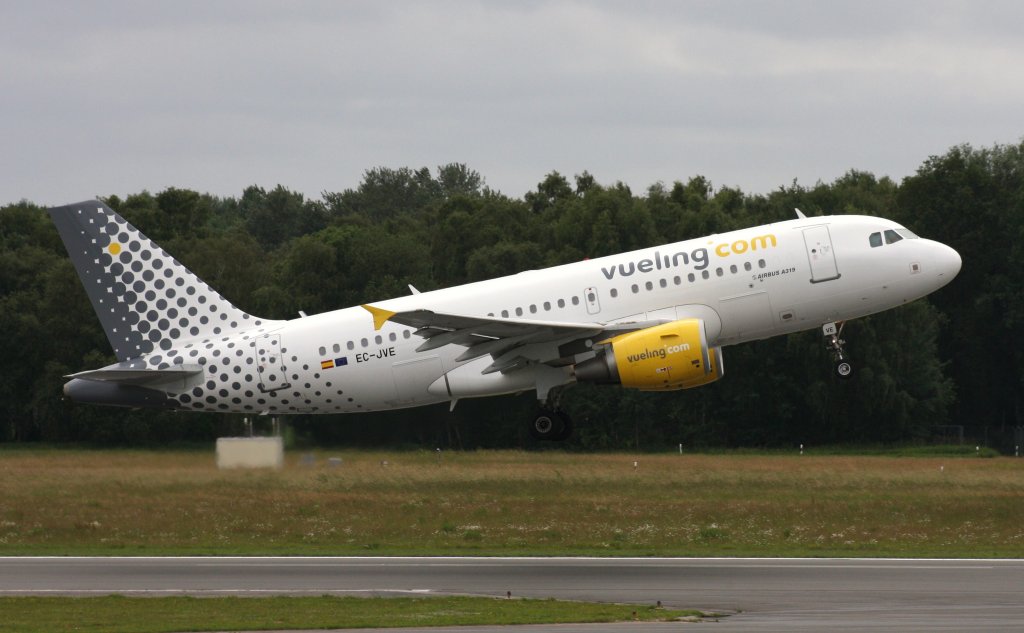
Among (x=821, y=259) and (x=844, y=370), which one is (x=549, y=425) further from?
(x=821, y=259)

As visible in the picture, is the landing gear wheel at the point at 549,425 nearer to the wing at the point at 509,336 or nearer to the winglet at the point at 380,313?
the wing at the point at 509,336

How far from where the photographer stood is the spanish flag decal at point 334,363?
3753cm

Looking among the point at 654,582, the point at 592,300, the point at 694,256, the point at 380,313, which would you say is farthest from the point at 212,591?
the point at 694,256

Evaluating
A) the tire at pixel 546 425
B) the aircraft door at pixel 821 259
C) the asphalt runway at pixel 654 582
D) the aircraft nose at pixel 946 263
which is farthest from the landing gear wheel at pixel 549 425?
the aircraft nose at pixel 946 263

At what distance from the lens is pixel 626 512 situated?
1594 inches

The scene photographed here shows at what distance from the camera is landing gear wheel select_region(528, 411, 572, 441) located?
123 feet

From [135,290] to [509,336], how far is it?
10364mm

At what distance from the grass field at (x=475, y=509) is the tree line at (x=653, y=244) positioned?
968 centimetres

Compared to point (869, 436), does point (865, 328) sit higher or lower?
higher

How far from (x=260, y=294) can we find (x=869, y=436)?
26.7 m

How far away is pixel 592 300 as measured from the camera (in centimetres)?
3644

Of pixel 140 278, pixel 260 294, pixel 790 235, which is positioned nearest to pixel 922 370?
pixel 260 294

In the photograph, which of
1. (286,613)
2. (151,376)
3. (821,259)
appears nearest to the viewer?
(286,613)

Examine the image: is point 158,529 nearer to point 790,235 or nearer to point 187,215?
point 790,235
